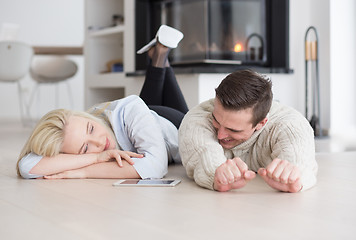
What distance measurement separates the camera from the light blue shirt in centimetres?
167

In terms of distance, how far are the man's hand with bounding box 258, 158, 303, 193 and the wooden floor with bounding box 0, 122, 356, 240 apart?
0.05 meters

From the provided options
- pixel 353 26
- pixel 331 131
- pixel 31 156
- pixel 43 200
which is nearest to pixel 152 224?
pixel 43 200

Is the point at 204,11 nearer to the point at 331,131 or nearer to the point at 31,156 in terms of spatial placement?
the point at 331,131

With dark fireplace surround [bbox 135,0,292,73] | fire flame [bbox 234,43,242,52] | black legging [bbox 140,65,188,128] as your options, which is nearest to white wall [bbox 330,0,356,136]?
dark fireplace surround [bbox 135,0,292,73]

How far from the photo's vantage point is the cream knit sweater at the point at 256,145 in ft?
4.83

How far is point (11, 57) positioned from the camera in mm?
4367

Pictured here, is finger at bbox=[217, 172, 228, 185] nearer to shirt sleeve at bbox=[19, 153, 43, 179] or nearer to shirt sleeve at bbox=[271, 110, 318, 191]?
shirt sleeve at bbox=[271, 110, 318, 191]

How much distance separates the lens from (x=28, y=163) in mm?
1682

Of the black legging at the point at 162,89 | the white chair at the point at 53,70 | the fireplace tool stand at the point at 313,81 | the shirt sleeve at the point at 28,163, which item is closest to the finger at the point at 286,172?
the shirt sleeve at the point at 28,163

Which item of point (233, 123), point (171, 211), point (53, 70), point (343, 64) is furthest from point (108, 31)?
point (171, 211)

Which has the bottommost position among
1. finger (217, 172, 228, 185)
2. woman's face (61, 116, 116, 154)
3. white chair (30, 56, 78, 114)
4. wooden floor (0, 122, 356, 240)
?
wooden floor (0, 122, 356, 240)

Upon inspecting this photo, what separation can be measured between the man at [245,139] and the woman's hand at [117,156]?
0.56ft

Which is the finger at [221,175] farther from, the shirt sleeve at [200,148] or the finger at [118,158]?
the finger at [118,158]

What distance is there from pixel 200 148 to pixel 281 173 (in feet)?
0.89
